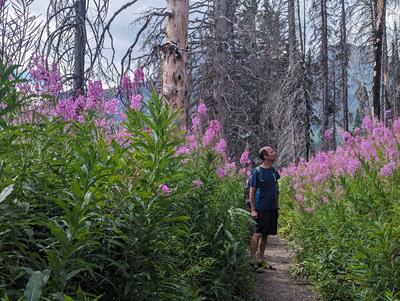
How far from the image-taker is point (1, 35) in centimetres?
325

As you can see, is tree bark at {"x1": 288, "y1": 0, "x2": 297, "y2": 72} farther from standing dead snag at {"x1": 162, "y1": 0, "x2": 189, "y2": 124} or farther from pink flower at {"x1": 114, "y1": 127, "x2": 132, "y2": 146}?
pink flower at {"x1": 114, "y1": 127, "x2": 132, "y2": 146}

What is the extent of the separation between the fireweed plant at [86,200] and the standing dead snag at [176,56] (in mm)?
2025

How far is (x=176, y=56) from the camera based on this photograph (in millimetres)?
5895

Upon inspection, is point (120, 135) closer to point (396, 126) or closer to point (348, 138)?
point (396, 126)

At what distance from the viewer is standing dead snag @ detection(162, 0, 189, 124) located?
5895 millimetres

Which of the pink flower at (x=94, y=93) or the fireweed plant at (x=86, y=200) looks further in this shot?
the pink flower at (x=94, y=93)

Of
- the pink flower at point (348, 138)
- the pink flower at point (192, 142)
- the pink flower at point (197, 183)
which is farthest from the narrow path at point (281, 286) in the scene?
the pink flower at point (348, 138)

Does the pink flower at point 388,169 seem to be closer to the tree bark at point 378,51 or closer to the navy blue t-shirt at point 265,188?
the navy blue t-shirt at point 265,188

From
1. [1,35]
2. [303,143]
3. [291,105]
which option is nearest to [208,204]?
[1,35]

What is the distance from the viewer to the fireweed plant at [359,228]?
4.07 meters

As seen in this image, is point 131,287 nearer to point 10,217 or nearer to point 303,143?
point 10,217

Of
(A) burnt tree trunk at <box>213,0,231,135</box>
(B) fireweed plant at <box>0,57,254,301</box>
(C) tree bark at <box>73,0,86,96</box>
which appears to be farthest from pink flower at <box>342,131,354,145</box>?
(A) burnt tree trunk at <box>213,0,231,135</box>

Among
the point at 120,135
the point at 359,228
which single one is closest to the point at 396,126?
the point at 359,228

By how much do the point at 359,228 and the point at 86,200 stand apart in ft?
11.8
